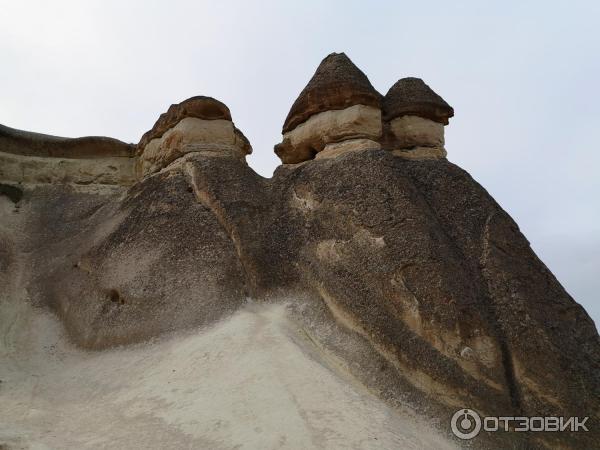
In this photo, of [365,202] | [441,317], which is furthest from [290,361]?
[365,202]

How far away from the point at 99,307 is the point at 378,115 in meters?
5.56

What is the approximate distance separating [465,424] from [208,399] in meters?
2.75

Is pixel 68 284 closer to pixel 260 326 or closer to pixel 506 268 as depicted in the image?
pixel 260 326

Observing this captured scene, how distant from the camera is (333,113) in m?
9.67

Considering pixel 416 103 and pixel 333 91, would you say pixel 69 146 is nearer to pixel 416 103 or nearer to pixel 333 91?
pixel 333 91

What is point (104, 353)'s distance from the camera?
26.0 ft

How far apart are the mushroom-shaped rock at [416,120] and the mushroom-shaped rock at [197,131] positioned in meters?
3.03

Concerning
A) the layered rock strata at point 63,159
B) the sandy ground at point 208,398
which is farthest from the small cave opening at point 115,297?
the layered rock strata at point 63,159

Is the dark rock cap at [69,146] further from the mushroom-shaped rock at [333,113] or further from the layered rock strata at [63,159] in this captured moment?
the mushroom-shaped rock at [333,113]

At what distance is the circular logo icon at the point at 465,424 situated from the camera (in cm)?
583

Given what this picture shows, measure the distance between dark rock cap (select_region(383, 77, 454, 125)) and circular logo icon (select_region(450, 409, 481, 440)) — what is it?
5599 millimetres

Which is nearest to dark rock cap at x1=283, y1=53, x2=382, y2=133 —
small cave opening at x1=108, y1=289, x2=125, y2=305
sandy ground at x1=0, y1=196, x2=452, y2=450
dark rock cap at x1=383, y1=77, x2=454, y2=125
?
dark rock cap at x1=383, y1=77, x2=454, y2=125

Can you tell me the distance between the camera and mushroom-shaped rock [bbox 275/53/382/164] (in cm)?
941

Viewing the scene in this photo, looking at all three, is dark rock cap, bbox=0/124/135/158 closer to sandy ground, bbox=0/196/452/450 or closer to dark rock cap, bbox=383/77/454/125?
sandy ground, bbox=0/196/452/450
